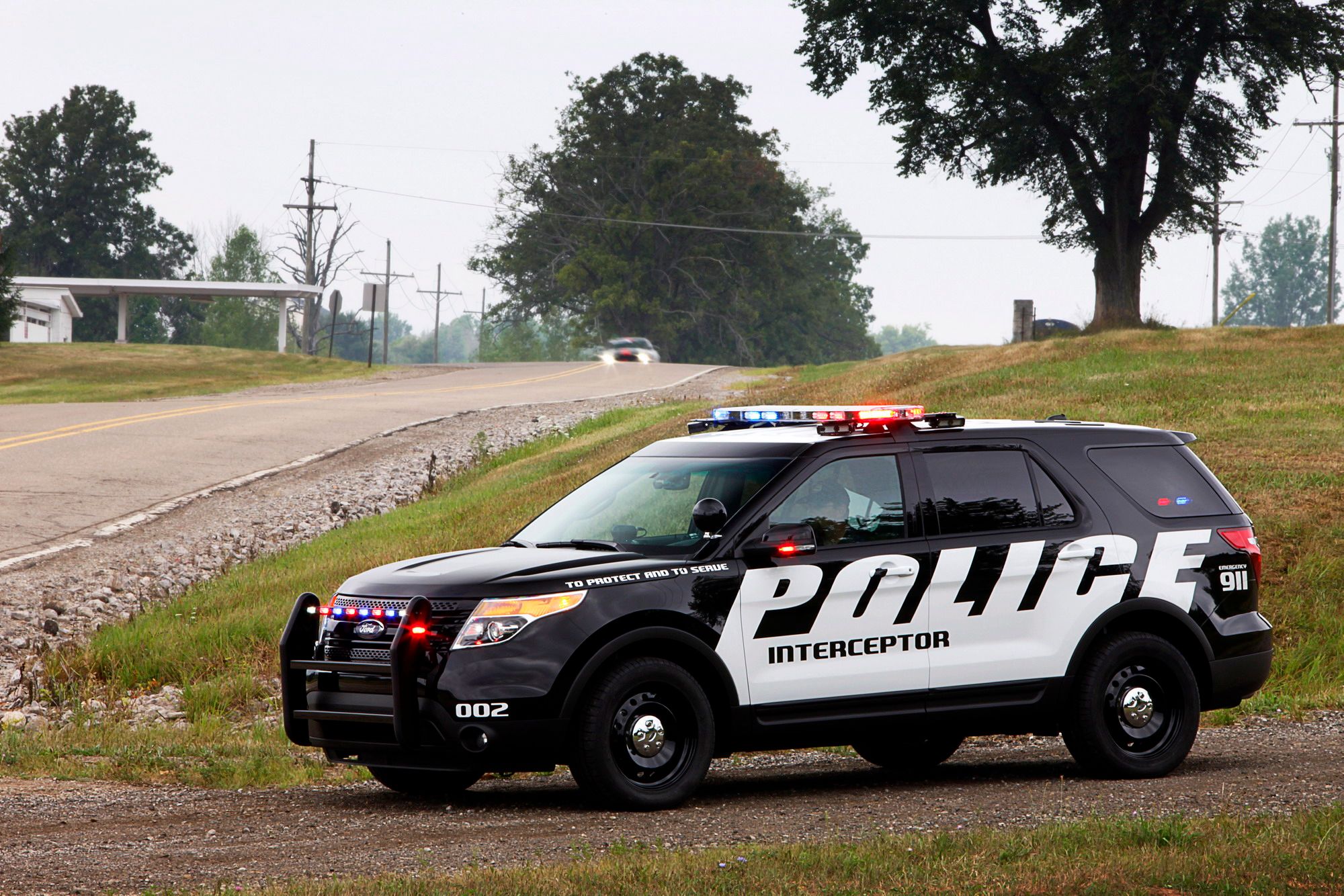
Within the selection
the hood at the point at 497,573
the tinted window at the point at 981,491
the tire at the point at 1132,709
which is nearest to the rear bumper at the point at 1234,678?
the tire at the point at 1132,709

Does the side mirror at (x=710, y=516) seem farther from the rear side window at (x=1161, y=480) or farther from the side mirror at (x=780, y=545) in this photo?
the rear side window at (x=1161, y=480)

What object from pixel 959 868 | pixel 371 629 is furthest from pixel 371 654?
pixel 959 868

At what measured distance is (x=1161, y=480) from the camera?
8.45 m

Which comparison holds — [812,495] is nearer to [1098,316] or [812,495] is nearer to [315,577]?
[315,577]

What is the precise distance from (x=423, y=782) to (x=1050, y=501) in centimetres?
356

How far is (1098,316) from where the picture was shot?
39844 mm

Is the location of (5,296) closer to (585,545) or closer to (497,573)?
(585,545)

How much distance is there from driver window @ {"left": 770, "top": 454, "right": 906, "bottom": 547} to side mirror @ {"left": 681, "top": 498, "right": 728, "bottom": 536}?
318 mm

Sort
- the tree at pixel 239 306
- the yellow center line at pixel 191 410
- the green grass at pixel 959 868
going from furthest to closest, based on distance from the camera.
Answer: the tree at pixel 239 306
the yellow center line at pixel 191 410
the green grass at pixel 959 868

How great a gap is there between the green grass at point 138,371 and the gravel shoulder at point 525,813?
30505 mm

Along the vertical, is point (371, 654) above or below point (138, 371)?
below

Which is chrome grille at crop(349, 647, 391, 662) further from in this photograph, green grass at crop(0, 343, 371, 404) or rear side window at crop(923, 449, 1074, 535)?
green grass at crop(0, 343, 371, 404)

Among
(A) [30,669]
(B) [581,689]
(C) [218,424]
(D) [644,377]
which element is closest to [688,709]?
(B) [581,689]

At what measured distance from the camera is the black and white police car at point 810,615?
22.2 feet
